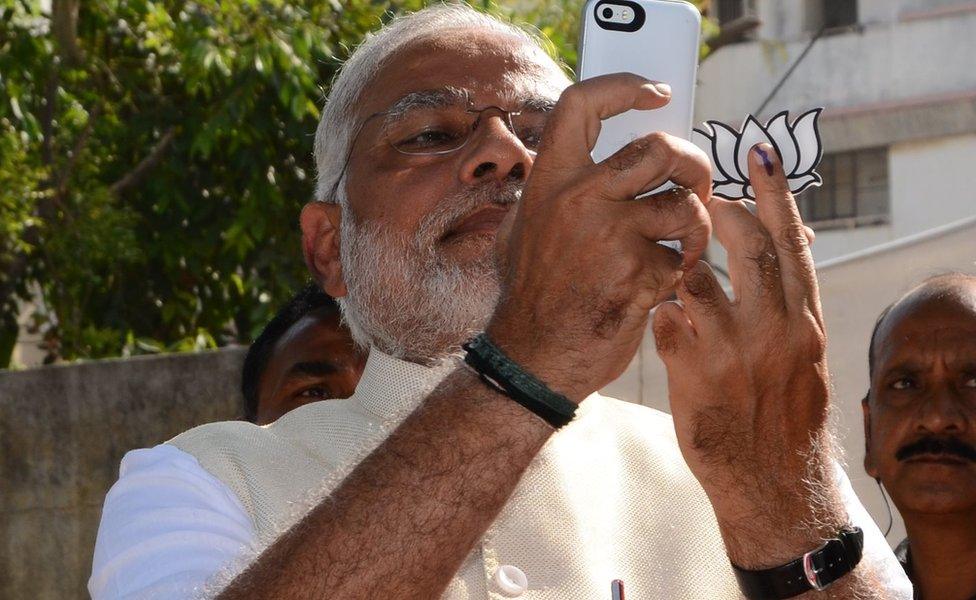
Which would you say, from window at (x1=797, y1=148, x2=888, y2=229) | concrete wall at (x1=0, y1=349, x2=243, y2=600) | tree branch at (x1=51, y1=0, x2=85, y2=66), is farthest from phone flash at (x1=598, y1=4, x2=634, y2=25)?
window at (x1=797, y1=148, x2=888, y2=229)

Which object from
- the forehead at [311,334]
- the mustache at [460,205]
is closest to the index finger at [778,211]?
the mustache at [460,205]

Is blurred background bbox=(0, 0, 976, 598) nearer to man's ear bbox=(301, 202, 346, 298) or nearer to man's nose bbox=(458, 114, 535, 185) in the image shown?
man's ear bbox=(301, 202, 346, 298)

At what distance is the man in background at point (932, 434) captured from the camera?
301 centimetres

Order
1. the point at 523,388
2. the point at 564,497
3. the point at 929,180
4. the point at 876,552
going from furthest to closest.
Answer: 1. the point at 929,180
2. the point at 564,497
3. the point at 876,552
4. the point at 523,388

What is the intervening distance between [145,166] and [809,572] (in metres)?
5.77

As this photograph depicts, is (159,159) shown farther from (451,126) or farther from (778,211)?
(778,211)

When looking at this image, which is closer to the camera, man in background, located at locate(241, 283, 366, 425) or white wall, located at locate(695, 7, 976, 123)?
man in background, located at locate(241, 283, 366, 425)

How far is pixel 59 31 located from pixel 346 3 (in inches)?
52.1

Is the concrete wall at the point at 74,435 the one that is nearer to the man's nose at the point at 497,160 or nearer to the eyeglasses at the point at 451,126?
the eyeglasses at the point at 451,126

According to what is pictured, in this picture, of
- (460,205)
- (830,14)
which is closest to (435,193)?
(460,205)

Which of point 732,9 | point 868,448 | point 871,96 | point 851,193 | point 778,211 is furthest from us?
point 732,9

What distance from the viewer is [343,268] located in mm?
2557

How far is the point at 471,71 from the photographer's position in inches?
94.0

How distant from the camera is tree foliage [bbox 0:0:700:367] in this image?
6.36 metres
